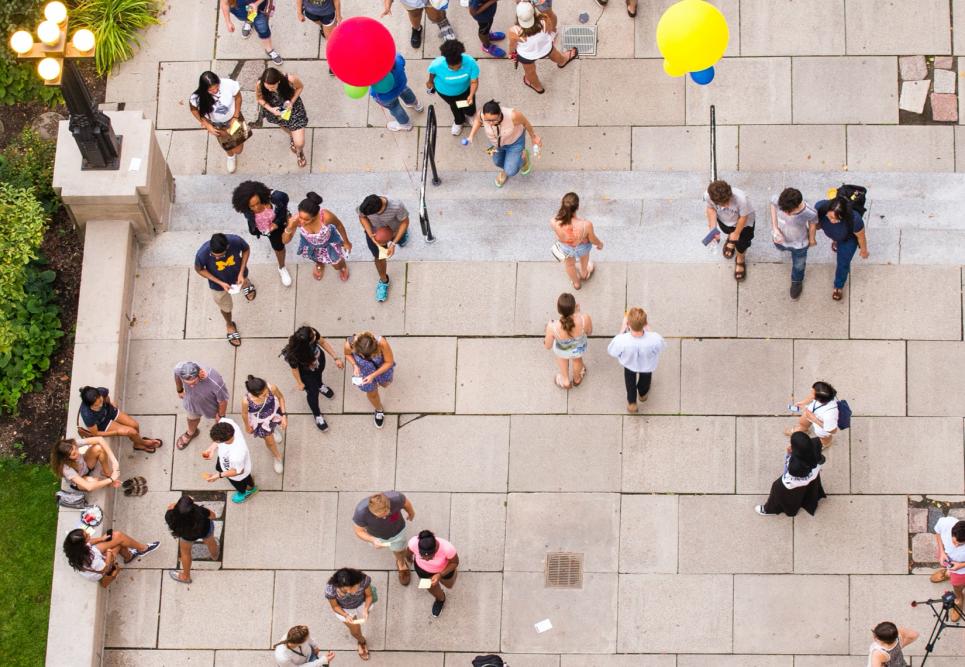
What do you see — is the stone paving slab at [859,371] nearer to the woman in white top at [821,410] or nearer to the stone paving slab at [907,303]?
the stone paving slab at [907,303]

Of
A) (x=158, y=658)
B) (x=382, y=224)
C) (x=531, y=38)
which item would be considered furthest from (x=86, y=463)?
(x=531, y=38)

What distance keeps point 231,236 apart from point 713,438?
5.35 meters

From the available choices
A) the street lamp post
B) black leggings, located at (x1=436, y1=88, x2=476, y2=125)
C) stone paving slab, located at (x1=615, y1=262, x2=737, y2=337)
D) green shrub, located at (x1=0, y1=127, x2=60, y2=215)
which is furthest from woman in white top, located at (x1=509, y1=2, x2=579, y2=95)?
green shrub, located at (x1=0, y1=127, x2=60, y2=215)

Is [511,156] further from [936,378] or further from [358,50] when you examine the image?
[936,378]

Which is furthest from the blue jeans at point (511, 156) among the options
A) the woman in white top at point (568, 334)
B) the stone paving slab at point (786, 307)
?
the stone paving slab at point (786, 307)

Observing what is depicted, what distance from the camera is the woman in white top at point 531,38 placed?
42.9ft

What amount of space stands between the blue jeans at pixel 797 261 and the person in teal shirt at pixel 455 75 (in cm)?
363

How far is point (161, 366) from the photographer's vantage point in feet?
44.2

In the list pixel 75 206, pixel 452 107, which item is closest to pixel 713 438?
pixel 452 107

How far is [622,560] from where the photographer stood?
12.4 metres

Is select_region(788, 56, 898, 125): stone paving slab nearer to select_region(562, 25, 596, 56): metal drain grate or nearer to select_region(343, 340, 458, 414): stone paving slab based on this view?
select_region(562, 25, 596, 56): metal drain grate

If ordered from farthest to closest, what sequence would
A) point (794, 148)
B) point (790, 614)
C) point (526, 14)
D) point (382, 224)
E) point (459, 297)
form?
point (794, 148), point (459, 297), point (526, 14), point (382, 224), point (790, 614)

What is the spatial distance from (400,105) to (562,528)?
5.06 meters

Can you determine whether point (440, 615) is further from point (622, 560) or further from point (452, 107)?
point (452, 107)
